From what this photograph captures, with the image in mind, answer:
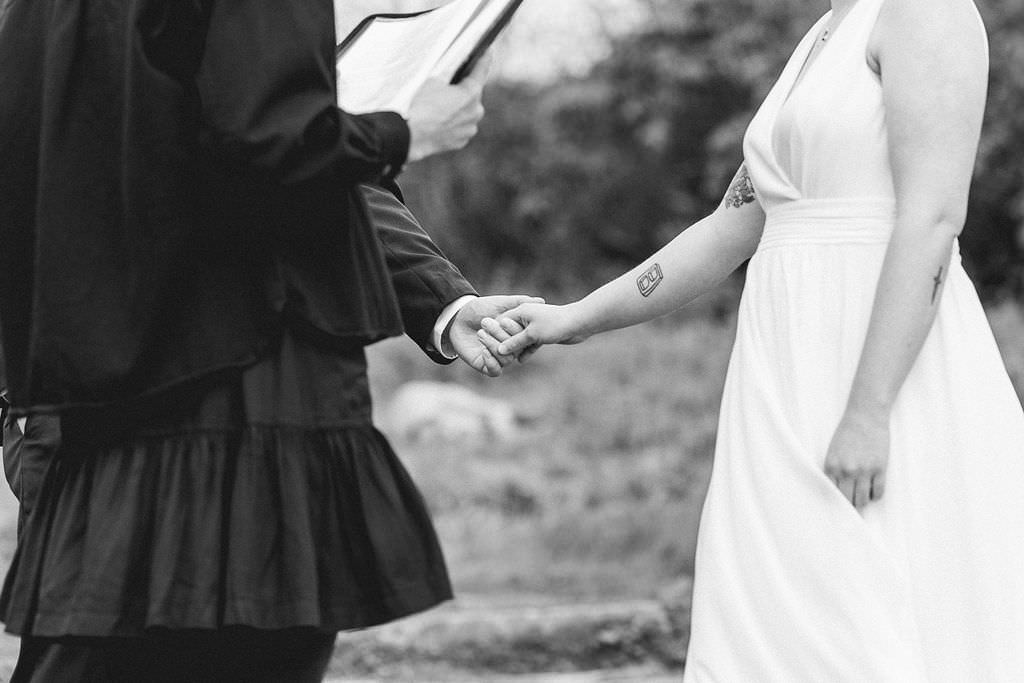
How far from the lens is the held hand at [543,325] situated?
10.6 feet

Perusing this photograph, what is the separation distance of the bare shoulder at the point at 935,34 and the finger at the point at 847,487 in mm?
737

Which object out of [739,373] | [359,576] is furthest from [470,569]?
[359,576]

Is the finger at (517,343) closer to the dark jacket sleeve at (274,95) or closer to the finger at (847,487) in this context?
the finger at (847,487)

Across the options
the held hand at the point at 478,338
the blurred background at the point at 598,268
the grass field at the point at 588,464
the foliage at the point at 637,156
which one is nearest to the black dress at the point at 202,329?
the blurred background at the point at 598,268

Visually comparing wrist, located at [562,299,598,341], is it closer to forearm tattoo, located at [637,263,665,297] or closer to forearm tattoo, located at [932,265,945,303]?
forearm tattoo, located at [637,263,665,297]

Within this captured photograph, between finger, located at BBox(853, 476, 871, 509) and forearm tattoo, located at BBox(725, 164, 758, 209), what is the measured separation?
766mm

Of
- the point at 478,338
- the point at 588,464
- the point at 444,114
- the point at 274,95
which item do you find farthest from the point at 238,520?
the point at 588,464

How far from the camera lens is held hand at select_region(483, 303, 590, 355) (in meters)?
3.22

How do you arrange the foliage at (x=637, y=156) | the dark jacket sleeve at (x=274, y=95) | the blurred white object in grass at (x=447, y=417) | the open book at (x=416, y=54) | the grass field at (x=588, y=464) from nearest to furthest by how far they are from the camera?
1. the dark jacket sleeve at (x=274, y=95)
2. the open book at (x=416, y=54)
3. the grass field at (x=588, y=464)
4. the blurred white object in grass at (x=447, y=417)
5. the foliage at (x=637, y=156)

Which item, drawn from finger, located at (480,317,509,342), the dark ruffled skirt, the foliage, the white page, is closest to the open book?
the white page

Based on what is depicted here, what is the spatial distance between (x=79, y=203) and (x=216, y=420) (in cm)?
37

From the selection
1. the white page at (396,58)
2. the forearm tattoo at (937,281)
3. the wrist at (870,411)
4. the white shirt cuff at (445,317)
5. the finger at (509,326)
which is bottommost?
the finger at (509,326)

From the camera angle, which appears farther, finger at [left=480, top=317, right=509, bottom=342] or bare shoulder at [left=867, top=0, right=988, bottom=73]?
finger at [left=480, top=317, right=509, bottom=342]

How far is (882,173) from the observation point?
2.56m
